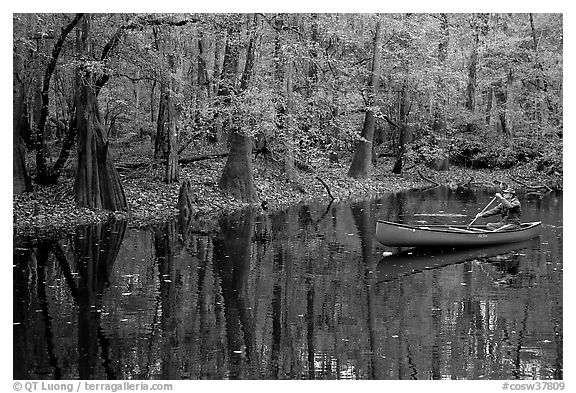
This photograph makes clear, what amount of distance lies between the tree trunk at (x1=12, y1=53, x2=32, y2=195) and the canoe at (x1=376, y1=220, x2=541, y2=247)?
30.9ft

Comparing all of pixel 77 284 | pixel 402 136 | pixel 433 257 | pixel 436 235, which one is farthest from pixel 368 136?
pixel 77 284

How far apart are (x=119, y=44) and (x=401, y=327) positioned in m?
12.7

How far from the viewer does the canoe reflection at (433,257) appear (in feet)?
45.8

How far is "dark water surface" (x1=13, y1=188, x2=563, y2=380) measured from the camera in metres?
8.73

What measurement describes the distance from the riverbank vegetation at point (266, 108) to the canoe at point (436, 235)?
681 cm

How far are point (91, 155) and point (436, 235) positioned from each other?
8581 mm

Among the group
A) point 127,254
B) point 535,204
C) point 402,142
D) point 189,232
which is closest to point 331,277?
point 127,254

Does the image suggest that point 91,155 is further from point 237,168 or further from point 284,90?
point 284,90

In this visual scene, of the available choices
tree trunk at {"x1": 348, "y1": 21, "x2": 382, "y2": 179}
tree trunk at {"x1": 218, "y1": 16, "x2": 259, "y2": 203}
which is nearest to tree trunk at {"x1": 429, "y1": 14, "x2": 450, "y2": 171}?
tree trunk at {"x1": 348, "y1": 21, "x2": 382, "y2": 179}

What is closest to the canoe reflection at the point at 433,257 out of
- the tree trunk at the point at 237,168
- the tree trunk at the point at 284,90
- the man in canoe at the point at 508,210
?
the man in canoe at the point at 508,210

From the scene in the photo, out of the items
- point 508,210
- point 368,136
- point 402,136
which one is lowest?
point 508,210

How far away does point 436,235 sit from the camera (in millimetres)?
15695

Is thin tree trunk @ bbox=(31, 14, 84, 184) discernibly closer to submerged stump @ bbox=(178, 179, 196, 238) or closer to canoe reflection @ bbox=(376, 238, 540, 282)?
submerged stump @ bbox=(178, 179, 196, 238)

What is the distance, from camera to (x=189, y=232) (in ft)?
57.8
